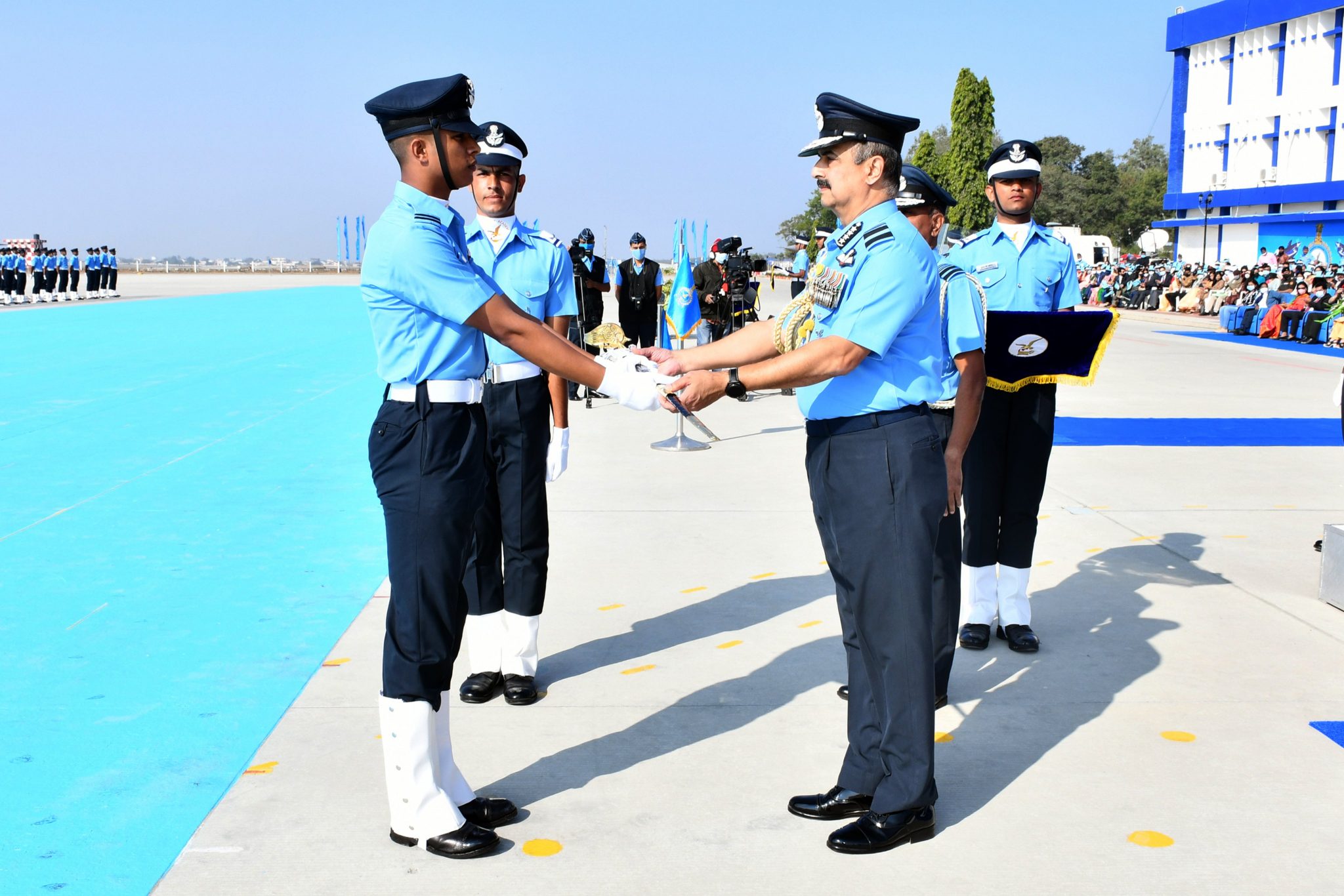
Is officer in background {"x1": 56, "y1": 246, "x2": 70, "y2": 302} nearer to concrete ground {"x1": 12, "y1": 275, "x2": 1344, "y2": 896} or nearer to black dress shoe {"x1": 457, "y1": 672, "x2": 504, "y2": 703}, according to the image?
concrete ground {"x1": 12, "y1": 275, "x2": 1344, "y2": 896}

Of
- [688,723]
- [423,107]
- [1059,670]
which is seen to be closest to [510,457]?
[688,723]

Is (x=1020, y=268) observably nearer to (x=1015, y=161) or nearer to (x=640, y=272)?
(x=1015, y=161)

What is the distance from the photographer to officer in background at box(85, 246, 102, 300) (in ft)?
129

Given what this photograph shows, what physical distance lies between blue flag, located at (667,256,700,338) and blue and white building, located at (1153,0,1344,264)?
31.7 meters

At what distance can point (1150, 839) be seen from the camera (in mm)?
3287

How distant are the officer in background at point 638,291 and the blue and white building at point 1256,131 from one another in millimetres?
30705

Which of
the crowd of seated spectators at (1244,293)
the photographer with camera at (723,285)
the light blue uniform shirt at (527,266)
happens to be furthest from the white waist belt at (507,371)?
the crowd of seated spectators at (1244,293)

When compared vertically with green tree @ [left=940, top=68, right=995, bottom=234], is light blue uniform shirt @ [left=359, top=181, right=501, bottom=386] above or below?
below

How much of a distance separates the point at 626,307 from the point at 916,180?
39.0 feet

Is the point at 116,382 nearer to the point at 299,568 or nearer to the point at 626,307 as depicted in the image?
the point at 626,307

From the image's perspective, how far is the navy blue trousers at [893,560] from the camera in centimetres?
327

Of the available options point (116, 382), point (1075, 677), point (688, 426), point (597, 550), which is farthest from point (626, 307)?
point (1075, 677)

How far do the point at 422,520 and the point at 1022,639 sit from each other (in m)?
2.84

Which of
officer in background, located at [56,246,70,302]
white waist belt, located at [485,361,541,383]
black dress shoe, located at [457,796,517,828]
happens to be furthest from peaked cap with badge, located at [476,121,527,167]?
officer in background, located at [56,246,70,302]
